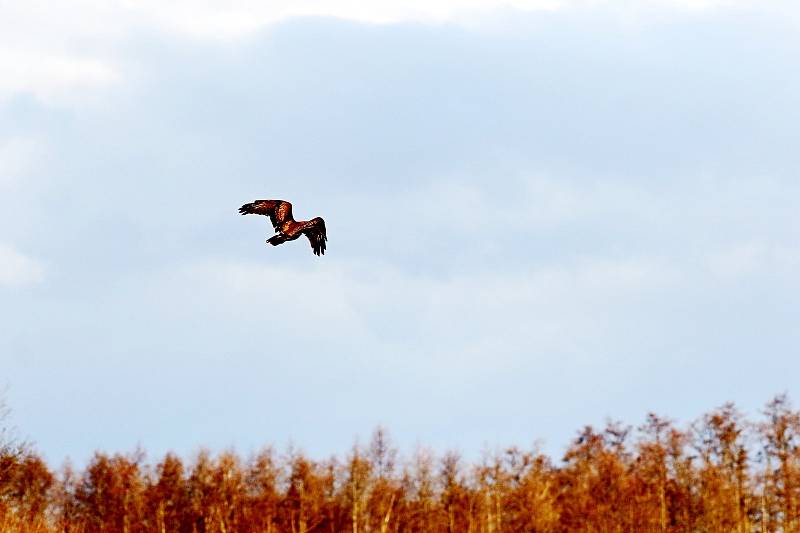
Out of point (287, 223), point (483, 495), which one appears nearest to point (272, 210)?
point (287, 223)

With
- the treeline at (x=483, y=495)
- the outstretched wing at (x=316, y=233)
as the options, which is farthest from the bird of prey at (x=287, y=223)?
the treeline at (x=483, y=495)

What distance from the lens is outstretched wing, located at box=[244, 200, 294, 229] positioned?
1056 inches

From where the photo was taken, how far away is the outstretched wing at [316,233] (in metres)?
26.9

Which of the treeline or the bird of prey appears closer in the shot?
the bird of prey

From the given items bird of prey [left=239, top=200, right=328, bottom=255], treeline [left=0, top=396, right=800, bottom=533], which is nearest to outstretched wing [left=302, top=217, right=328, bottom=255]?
bird of prey [left=239, top=200, right=328, bottom=255]

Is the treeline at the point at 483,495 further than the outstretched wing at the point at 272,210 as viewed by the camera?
Yes

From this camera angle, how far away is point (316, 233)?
2709 cm

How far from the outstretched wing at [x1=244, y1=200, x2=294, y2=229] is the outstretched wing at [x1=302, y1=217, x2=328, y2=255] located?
410 mm

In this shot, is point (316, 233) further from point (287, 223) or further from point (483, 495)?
point (483, 495)

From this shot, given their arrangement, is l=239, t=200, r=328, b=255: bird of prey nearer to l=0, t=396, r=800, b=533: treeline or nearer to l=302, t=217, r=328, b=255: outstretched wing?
l=302, t=217, r=328, b=255: outstretched wing

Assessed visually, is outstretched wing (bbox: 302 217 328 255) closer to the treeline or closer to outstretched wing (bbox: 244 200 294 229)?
outstretched wing (bbox: 244 200 294 229)

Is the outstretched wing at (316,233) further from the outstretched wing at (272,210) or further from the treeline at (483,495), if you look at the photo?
the treeline at (483,495)

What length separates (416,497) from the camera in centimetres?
8662

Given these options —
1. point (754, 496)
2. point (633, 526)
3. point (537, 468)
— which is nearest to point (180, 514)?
point (537, 468)
